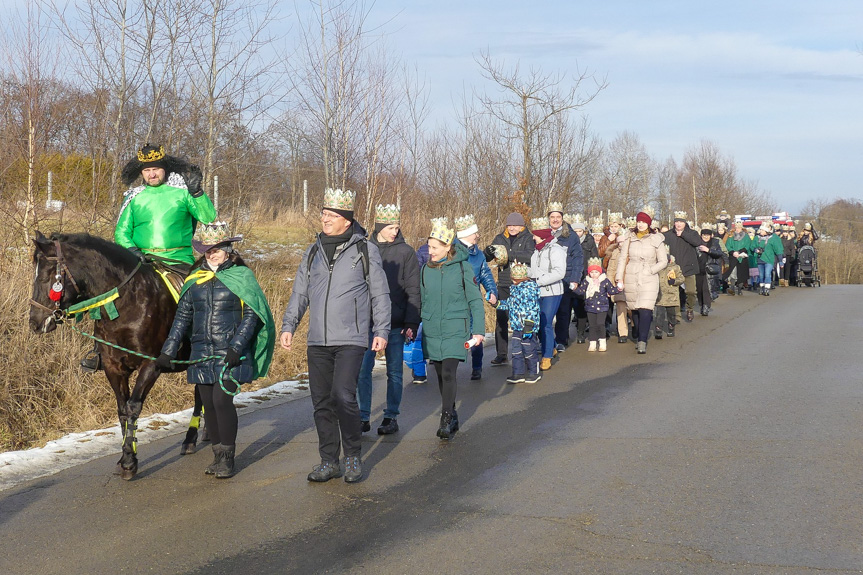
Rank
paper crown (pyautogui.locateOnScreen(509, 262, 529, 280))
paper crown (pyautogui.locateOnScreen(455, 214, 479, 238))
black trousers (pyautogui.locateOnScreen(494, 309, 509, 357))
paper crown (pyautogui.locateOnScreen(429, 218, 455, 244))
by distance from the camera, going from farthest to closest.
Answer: black trousers (pyautogui.locateOnScreen(494, 309, 509, 357)) → paper crown (pyautogui.locateOnScreen(509, 262, 529, 280)) → paper crown (pyautogui.locateOnScreen(455, 214, 479, 238)) → paper crown (pyautogui.locateOnScreen(429, 218, 455, 244))

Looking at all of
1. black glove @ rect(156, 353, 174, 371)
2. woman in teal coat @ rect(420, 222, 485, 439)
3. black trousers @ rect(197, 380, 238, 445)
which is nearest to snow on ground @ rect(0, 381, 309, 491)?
black glove @ rect(156, 353, 174, 371)

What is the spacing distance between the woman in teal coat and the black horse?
221 centimetres

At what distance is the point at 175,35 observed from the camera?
14.3 m

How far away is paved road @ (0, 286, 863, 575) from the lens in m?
4.93

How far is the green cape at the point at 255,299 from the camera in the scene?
6934mm

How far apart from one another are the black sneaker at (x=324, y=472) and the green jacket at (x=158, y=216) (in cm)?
246

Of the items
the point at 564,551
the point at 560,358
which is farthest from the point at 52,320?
the point at 560,358

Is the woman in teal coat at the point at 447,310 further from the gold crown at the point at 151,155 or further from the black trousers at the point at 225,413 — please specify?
the gold crown at the point at 151,155

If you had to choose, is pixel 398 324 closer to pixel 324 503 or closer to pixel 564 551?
pixel 324 503

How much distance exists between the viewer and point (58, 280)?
667 cm

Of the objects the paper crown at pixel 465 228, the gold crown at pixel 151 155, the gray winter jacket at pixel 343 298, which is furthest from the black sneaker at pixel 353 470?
the paper crown at pixel 465 228

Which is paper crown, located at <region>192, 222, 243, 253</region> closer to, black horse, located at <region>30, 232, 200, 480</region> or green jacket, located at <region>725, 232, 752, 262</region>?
black horse, located at <region>30, 232, 200, 480</region>

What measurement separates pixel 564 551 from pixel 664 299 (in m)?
11.1

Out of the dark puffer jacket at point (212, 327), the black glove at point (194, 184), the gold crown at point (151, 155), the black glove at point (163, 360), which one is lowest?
the black glove at point (163, 360)
